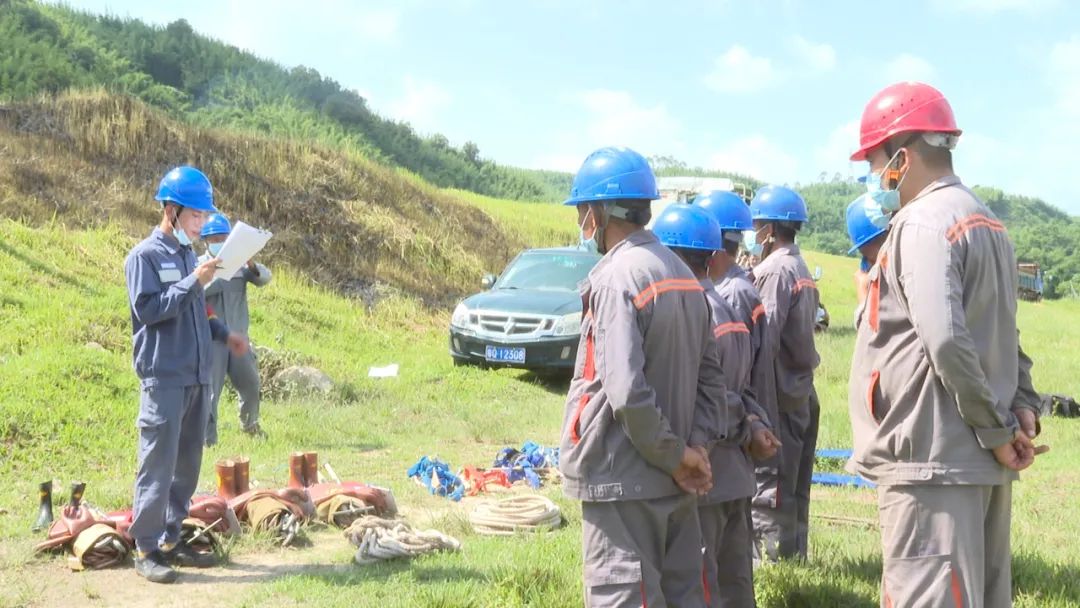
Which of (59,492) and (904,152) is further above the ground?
(904,152)

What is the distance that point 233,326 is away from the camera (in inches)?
348

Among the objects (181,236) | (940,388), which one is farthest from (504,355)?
(940,388)

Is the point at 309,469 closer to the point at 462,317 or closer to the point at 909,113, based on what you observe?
the point at 909,113

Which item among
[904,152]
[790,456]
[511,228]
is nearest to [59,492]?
[790,456]

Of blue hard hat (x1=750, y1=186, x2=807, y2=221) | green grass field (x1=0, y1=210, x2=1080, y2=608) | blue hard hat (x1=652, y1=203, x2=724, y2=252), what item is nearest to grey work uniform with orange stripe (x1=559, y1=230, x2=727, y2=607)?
blue hard hat (x1=652, y1=203, x2=724, y2=252)

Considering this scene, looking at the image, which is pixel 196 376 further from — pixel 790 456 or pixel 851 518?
pixel 851 518

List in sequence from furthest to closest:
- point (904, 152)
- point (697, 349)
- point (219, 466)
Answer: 1. point (219, 466)
2. point (697, 349)
3. point (904, 152)

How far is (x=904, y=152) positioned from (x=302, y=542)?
174 inches

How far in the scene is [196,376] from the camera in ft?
17.9

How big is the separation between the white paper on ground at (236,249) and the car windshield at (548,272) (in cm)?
839

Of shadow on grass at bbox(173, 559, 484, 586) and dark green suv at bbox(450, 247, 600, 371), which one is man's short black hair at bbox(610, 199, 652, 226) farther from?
dark green suv at bbox(450, 247, 600, 371)

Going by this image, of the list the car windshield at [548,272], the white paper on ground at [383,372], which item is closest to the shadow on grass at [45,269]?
the white paper on ground at [383,372]

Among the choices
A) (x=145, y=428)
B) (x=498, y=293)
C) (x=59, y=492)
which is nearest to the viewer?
(x=145, y=428)

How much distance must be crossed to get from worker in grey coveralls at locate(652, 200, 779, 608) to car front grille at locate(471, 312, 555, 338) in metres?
7.92
